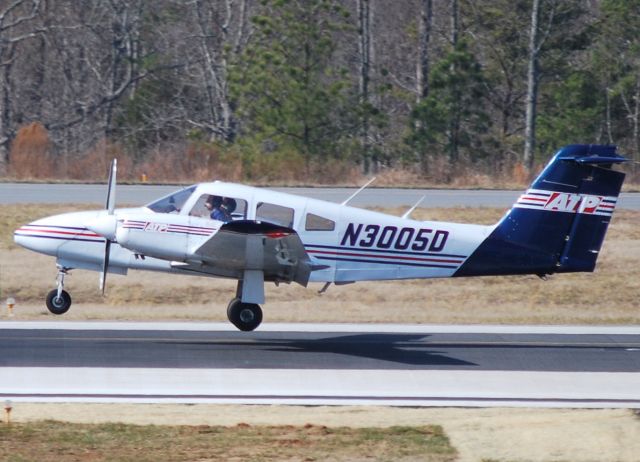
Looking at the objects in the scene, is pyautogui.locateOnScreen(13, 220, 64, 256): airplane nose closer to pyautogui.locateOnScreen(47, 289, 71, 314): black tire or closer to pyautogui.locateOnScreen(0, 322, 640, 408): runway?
pyautogui.locateOnScreen(47, 289, 71, 314): black tire

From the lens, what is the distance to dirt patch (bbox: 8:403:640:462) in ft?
34.9

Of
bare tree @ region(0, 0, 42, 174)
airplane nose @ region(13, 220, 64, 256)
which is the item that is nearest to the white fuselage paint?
airplane nose @ region(13, 220, 64, 256)

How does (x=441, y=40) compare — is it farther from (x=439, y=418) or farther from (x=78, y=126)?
(x=439, y=418)

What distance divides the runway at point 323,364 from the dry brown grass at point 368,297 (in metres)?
1.93

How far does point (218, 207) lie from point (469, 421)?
5.70 meters

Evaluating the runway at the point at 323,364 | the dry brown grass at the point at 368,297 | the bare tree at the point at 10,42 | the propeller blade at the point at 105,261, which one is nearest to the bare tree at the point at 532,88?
the dry brown grass at the point at 368,297

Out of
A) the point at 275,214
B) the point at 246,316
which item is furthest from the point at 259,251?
the point at 246,316

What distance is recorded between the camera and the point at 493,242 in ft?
55.3

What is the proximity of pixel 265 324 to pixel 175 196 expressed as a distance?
3.78m

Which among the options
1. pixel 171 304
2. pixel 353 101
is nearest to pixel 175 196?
pixel 171 304

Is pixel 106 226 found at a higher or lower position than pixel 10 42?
lower

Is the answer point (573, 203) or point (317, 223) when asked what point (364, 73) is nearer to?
point (573, 203)

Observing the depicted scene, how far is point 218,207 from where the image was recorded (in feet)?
52.1

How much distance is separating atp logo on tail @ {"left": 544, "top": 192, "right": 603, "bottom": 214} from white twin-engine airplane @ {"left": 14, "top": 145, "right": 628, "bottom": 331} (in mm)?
15
